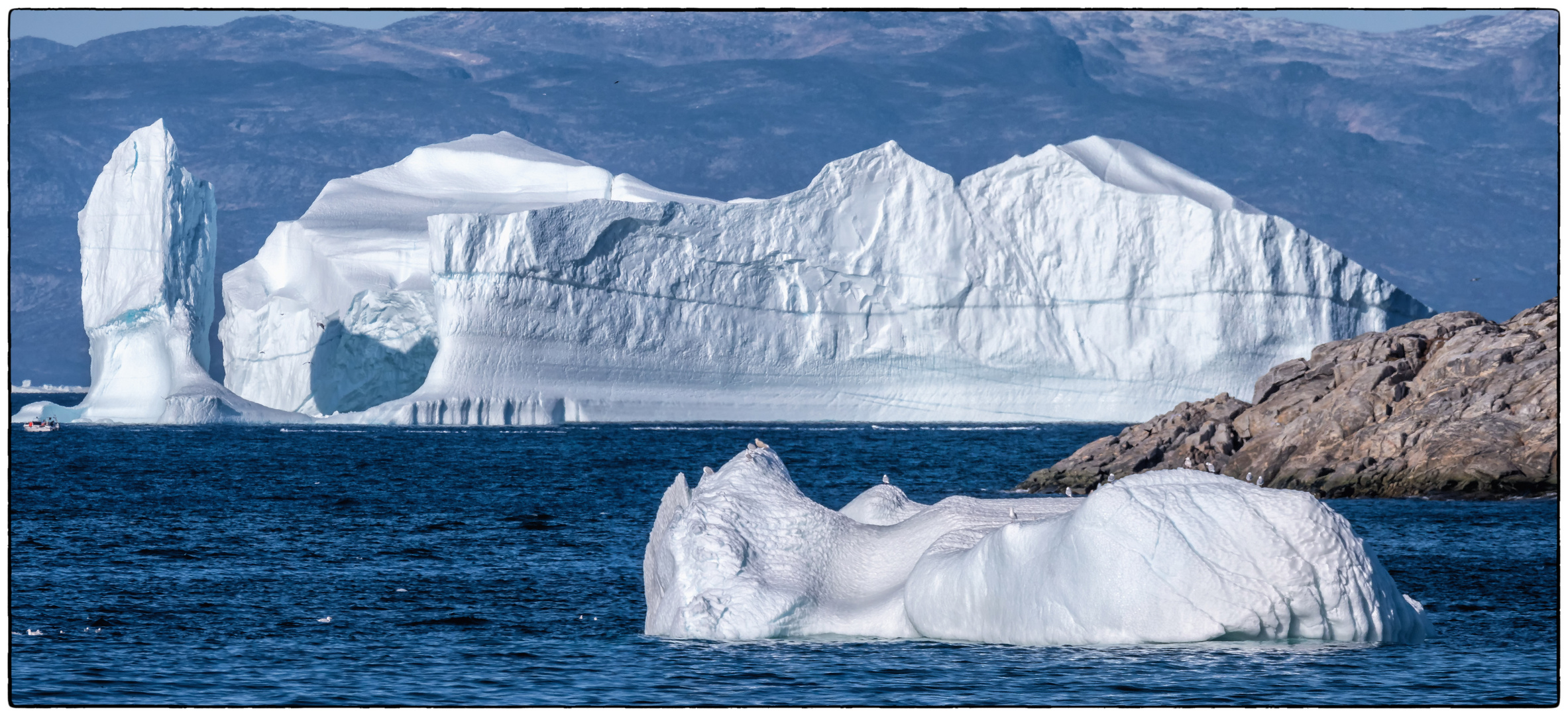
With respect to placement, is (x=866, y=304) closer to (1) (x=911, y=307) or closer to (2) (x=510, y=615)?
(1) (x=911, y=307)

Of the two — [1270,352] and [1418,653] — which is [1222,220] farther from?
[1418,653]

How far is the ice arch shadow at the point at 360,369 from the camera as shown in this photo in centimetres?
4594

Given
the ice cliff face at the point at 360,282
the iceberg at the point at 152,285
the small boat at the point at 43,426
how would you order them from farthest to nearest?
the small boat at the point at 43,426
the ice cliff face at the point at 360,282
the iceberg at the point at 152,285

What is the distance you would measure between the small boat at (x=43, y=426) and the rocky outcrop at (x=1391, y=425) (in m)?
31.4

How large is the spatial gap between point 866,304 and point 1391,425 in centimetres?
2232

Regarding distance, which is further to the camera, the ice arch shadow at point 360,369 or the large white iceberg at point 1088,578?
the ice arch shadow at point 360,369

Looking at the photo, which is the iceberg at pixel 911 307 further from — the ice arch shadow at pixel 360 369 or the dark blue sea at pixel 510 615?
the dark blue sea at pixel 510 615

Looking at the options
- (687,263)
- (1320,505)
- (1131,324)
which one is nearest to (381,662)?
(1320,505)

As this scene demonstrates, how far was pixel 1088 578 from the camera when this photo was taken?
10219 millimetres

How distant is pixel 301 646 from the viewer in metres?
11.5

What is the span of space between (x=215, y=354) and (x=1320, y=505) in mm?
70801

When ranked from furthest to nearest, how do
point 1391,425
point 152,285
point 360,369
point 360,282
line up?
point 360,369
point 360,282
point 152,285
point 1391,425

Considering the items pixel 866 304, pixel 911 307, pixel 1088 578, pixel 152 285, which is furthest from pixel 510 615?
pixel 911 307

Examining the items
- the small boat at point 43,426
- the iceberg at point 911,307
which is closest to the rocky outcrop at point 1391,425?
the iceberg at point 911,307
